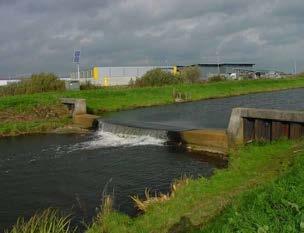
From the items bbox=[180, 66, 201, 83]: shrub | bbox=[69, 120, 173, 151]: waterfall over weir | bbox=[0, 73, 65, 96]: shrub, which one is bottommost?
bbox=[69, 120, 173, 151]: waterfall over weir

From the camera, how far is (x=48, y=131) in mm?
30984

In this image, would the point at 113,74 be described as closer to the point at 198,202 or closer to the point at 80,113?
the point at 80,113

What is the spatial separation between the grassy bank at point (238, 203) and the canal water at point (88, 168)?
162 centimetres

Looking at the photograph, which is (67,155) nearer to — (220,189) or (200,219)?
(220,189)

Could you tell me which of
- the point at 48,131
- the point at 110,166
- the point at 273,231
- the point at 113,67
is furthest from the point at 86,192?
the point at 113,67

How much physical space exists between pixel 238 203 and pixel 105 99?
35.1 m

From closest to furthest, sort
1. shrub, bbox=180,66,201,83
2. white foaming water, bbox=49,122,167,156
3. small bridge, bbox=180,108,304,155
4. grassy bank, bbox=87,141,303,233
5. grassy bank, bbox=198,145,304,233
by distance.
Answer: grassy bank, bbox=198,145,304,233 → grassy bank, bbox=87,141,303,233 → small bridge, bbox=180,108,304,155 → white foaming water, bbox=49,122,167,156 → shrub, bbox=180,66,201,83

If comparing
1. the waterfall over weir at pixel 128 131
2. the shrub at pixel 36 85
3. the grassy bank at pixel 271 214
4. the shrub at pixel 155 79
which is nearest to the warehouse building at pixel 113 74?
the shrub at pixel 155 79

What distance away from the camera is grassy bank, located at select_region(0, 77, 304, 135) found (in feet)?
113

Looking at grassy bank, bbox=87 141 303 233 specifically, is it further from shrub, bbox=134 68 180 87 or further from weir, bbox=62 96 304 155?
shrub, bbox=134 68 180 87

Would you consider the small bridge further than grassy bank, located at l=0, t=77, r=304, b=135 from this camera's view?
No

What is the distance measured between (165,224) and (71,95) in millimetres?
33021

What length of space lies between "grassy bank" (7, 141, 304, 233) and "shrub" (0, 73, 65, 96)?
34.3 m

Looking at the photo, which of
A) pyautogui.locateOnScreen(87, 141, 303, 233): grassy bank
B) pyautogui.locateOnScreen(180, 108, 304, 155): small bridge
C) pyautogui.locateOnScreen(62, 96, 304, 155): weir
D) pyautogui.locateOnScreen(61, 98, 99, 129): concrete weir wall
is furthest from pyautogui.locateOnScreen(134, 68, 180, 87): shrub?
pyautogui.locateOnScreen(87, 141, 303, 233): grassy bank
